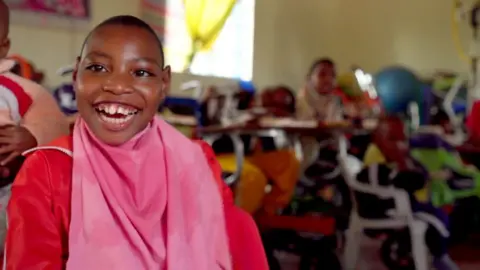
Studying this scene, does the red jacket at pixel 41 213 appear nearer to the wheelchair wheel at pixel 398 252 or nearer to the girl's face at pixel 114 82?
the girl's face at pixel 114 82

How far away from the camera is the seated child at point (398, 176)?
6.85 ft

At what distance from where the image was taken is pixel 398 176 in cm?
208

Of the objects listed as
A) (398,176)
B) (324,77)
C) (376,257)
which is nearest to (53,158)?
(398,176)

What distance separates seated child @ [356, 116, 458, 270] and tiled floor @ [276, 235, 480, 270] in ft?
1.20

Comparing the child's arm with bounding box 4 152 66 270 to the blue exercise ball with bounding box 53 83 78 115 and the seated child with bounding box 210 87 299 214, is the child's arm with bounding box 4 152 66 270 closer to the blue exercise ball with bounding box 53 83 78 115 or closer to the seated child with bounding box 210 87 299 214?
the blue exercise ball with bounding box 53 83 78 115

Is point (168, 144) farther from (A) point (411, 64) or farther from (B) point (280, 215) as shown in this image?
(A) point (411, 64)

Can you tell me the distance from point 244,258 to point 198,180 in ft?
0.52

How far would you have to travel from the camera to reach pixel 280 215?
7.82ft

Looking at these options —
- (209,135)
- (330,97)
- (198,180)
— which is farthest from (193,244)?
(330,97)

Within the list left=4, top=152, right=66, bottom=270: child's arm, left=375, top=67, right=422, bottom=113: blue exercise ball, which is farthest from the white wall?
left=4, top=152, right=66, bottom=270: child's arm

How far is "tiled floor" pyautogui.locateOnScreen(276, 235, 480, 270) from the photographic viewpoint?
2.44 meters

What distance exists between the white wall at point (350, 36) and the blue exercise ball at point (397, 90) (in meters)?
2.14

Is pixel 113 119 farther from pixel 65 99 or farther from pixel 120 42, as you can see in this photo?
pixel 65 99

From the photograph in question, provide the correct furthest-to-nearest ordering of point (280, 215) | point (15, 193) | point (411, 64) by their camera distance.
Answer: point (411, 64), point (280, 215), point (15, 193)
